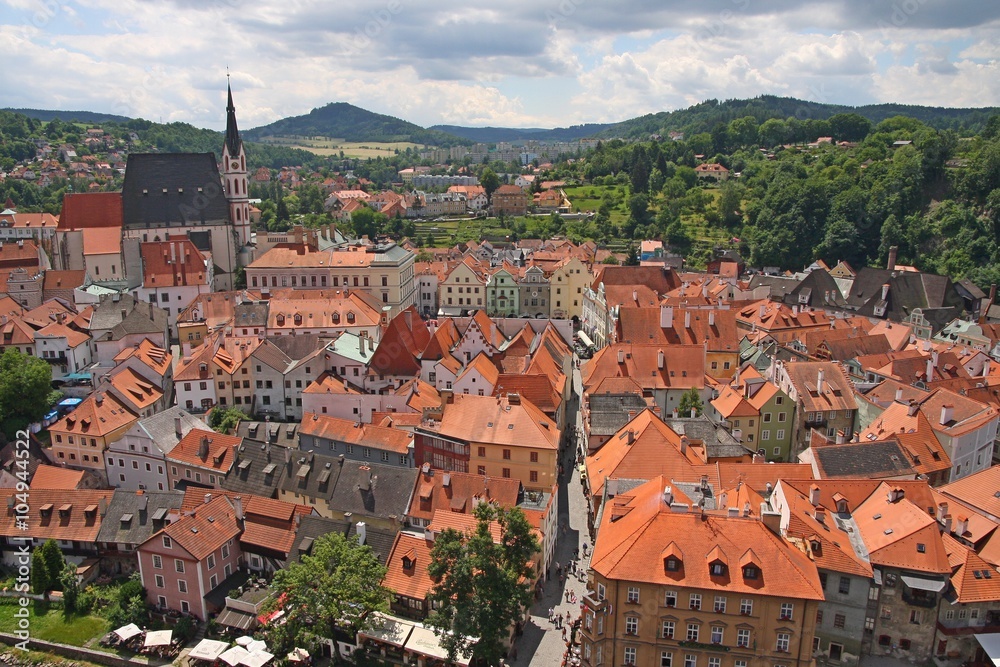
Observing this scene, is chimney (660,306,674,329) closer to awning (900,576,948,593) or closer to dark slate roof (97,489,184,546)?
awning (900,576,948,593)

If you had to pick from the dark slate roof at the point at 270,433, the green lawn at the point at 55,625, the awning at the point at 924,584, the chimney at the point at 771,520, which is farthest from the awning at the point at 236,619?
the awning at the point at 924,584

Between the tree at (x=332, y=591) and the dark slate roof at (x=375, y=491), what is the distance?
18.9 ft

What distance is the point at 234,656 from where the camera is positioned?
1315 inches

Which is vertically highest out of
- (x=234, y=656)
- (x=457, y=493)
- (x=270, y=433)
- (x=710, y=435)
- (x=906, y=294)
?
(x=906, y=294)

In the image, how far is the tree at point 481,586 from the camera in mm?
29328

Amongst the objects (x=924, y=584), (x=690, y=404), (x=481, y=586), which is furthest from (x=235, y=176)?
(x=924, y=584)

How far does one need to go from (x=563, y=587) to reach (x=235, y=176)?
234ft

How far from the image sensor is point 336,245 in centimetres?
9300

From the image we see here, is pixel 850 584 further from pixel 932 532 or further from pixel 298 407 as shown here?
pixel 298 407

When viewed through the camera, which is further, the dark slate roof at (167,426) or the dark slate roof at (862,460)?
the dark slate roof at (167,426)

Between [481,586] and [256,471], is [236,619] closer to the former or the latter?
[256,471]

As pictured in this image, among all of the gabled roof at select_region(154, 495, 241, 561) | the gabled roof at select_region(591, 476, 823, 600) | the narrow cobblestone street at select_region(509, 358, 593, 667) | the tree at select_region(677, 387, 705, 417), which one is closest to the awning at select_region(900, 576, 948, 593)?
the gabled roof at select_region(591, 476, 823, 600)

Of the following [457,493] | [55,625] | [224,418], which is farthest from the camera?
[224,418]

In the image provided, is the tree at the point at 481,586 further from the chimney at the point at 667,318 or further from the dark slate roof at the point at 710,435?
the chimney at the point at 667,318
